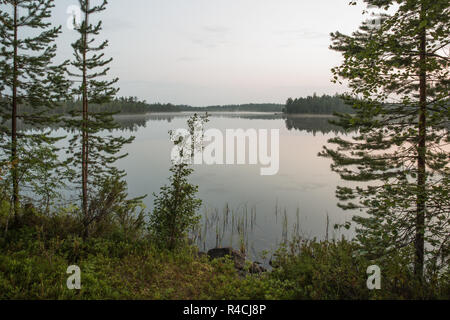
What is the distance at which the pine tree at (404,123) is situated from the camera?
514 centimetres

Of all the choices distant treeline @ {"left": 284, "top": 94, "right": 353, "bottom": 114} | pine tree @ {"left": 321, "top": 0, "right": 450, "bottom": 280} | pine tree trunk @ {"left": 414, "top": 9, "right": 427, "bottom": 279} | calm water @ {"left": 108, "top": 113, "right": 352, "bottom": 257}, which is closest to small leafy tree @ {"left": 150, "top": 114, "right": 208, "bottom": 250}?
calm water @ {"left": 108, "top": 113, "right": 352, "bottom": 257}

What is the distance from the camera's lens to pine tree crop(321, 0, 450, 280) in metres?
5.14

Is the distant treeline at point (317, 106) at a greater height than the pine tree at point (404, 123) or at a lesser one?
greater

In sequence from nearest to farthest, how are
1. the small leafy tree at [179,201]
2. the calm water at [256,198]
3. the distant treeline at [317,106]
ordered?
the small leafy tree at [179,201]
the calm water at [256,198]
the distant treeline at [317,106]

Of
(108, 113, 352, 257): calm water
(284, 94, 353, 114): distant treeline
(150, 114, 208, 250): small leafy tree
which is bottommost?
(108, 113, 352, 257): calm water

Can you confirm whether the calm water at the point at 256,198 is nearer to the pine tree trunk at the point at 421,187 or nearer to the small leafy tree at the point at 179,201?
the small leafy tree at the point at 179,201

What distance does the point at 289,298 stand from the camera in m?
6.40

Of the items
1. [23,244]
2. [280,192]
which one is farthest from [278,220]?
[23,244]

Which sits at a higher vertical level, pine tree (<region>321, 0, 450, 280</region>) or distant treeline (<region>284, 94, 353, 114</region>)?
distant treeline (<region>284, 94, 353, 114</region>)

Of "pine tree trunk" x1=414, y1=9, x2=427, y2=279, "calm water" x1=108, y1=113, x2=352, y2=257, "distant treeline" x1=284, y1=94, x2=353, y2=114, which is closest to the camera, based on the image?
"pine tree trunk" x1=414, y1=9, x2=427, y2=279

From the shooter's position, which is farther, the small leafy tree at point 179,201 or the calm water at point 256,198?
the calm water at point 256,198

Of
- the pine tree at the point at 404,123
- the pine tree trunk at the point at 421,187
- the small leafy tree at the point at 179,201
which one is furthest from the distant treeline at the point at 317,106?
the small leafy tree at the point at 179,201

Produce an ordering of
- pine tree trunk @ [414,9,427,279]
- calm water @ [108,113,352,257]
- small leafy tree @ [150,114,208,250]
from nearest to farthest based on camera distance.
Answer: pine tree trunk @ [414,9,427,279]
small leafy tree @ [150,114,208,250]
calm water @ [108,113,352,257]

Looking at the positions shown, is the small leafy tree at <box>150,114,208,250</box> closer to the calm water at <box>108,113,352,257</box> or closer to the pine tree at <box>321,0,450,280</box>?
the calm water at <box>108,113,352,257</box>
